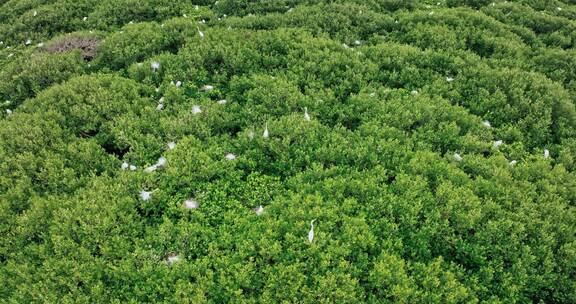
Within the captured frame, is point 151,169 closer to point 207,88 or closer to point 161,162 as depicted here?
point 161,162

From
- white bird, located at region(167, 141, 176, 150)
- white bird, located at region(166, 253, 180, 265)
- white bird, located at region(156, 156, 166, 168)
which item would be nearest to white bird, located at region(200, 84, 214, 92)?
white bird, located at region(167, 141, 176, 150)

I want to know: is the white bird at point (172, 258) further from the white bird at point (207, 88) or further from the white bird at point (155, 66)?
the white bird at point (155, 66)

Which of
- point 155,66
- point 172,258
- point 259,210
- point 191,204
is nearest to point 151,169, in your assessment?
point 191,204

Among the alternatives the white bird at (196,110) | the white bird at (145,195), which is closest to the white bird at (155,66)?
the white bird at (196,110)

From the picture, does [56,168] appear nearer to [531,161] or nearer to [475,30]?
[531,161]

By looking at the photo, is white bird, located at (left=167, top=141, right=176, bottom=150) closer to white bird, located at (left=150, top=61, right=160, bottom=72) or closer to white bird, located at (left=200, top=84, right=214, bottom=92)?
white bird, located at (left=200, top=84, right=214, bottom=92)

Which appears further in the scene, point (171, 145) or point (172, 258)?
point (171, 145)

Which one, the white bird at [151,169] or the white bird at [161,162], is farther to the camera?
the white bird at [161,162]
